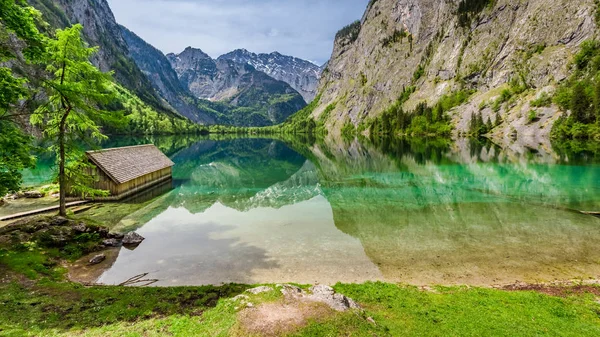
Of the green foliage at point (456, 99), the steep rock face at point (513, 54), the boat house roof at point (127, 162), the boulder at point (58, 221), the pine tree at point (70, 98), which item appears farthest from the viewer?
the green foliage at point (456, 99)

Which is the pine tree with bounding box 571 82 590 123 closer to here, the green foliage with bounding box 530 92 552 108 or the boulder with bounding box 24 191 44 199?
the green foliage with bounding box 530 92 552 108

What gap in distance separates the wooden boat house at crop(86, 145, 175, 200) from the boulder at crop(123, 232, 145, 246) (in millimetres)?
8437

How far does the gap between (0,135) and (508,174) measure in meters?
57.0

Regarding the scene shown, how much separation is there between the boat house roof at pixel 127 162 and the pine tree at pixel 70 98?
18.9 feet

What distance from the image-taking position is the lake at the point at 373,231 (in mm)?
17594

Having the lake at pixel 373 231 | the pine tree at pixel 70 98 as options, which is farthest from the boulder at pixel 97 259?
the pine tree at pixel 70 98

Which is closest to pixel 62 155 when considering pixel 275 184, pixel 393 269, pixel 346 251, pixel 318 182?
pixel 346 251

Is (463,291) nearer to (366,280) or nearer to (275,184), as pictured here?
(366,280)

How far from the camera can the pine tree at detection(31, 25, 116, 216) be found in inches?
792

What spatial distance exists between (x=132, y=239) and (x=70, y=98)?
393 inches

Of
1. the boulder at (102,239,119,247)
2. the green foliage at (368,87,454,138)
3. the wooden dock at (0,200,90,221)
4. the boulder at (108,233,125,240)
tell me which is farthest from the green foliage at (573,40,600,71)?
the wooden dock at (0,200,90,221)

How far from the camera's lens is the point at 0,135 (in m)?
14.4

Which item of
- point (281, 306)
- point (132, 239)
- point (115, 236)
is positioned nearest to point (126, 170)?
point (115, 236)

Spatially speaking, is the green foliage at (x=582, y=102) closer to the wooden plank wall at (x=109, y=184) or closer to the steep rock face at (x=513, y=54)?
the steep rock face at (x=513, y=54)
